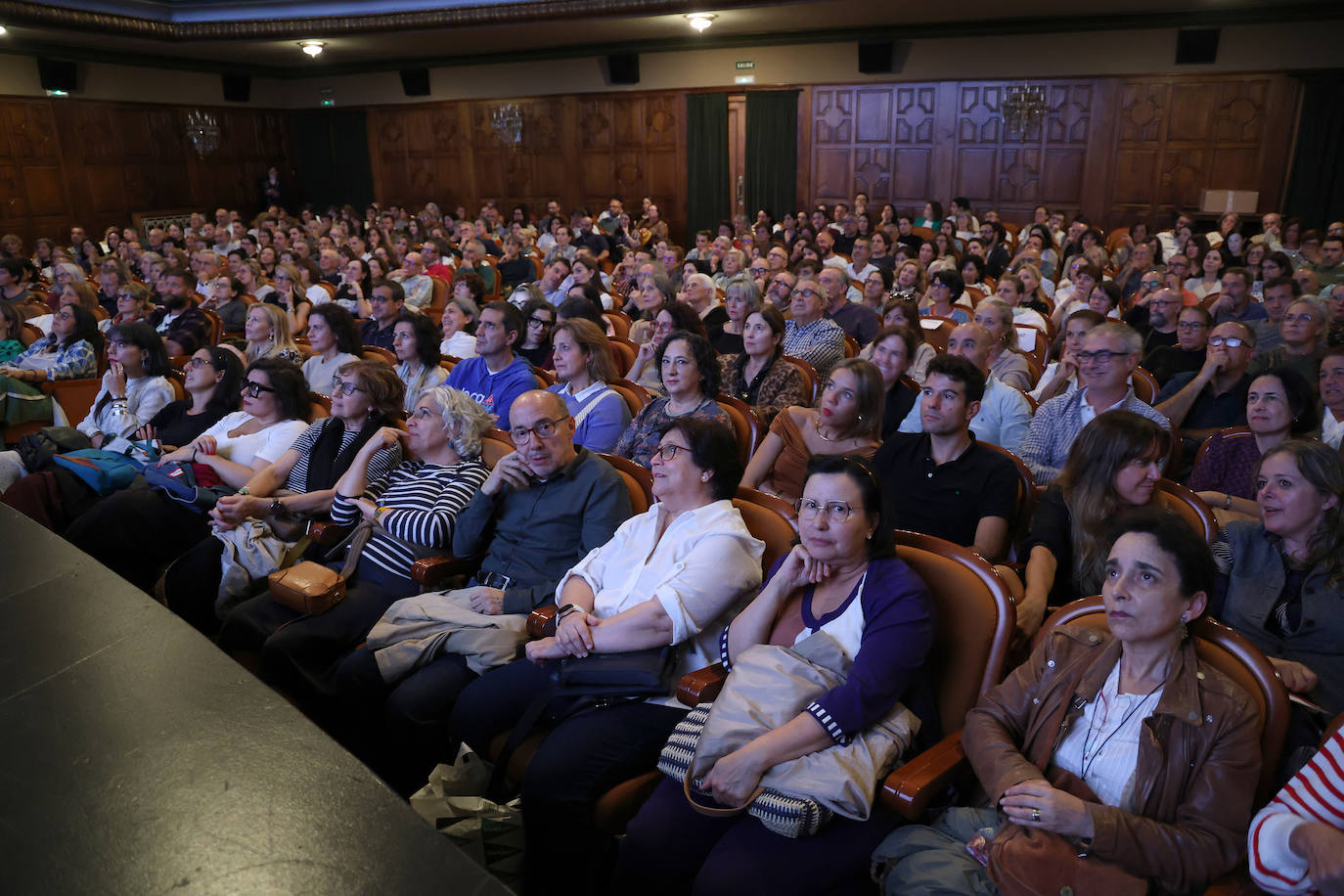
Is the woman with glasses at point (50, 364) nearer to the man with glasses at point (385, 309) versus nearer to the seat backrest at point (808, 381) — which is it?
the man with glasses at point (385, 309)

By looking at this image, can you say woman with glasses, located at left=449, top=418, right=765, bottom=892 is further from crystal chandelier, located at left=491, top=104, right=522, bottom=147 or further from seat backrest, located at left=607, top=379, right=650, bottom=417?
crystal chandelier, located at left=491, top=104, right=522, bottom=147

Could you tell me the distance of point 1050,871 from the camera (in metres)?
1.49

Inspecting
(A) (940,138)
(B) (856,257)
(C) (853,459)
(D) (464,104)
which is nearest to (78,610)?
(C) (853,459)

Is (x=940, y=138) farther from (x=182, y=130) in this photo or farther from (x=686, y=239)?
(x=182, y=130)

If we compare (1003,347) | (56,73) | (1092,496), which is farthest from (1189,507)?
(56,73)

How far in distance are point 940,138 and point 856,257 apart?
512 cm

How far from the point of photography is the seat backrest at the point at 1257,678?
156 centimetres

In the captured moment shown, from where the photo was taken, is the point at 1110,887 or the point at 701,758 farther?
the point at 701,758

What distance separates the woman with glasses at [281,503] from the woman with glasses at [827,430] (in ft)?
4.41

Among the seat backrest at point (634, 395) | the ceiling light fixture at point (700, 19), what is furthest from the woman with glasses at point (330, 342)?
the ceiling light fixture at point (700, 19)

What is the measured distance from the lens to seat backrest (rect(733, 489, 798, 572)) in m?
2.36

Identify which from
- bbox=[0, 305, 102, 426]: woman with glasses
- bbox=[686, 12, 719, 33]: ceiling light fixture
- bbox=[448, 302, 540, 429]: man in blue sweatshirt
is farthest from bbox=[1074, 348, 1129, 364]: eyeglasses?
bbox=[686, 12, 719, 33]: ceiling light fixture

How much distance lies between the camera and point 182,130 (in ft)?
48.6

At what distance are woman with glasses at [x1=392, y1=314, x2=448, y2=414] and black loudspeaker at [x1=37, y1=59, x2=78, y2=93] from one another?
11937 millimetres
